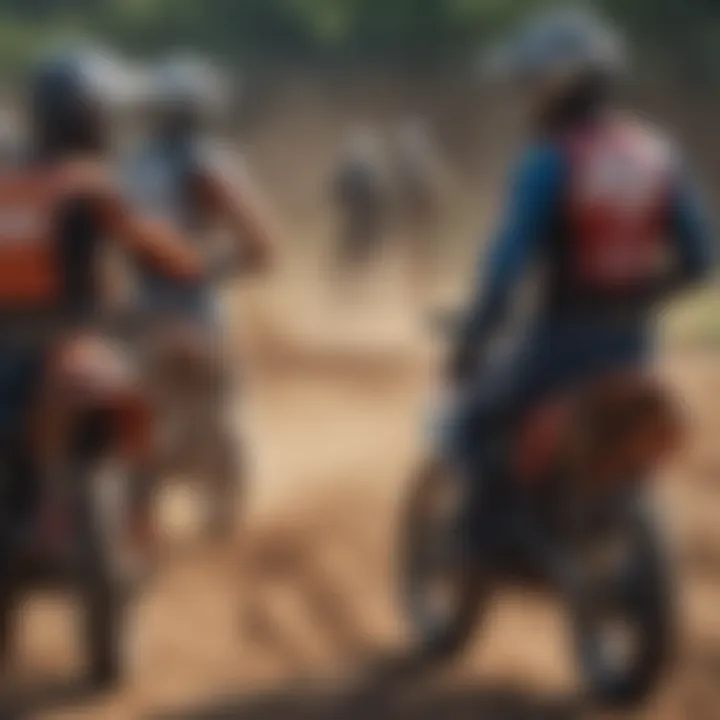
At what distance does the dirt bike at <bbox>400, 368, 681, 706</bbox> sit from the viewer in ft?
15.0

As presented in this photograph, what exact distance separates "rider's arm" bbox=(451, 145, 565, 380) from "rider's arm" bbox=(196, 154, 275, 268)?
1.55 m

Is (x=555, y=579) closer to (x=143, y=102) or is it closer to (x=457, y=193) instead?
(x=143, y=102)

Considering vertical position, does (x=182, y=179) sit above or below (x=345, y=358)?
below

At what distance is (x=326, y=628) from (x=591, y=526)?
1.12 metres

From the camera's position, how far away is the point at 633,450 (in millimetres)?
4555

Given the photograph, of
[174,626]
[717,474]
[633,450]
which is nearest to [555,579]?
[633,450]

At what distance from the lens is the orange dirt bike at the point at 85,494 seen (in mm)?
4793

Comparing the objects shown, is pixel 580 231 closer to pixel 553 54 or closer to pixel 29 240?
pixel 553 54

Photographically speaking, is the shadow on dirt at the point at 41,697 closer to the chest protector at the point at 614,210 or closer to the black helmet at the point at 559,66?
the chest protector at the point at 614,210

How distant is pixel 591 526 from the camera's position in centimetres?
475

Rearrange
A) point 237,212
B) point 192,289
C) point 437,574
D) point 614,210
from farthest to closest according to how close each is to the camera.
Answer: point 192,289, point 237,212, point 437,574, point 614,210

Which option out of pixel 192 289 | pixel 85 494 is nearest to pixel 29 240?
pixel 85 494

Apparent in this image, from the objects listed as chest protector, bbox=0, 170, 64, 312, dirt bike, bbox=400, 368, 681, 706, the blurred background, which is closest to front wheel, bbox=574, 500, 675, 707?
dirt bike, bbox=400, 368, 681, 706

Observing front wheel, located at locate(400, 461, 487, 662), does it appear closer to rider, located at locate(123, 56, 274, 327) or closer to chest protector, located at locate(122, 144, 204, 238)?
rider, located at locate(123, 56, 274, 327)
